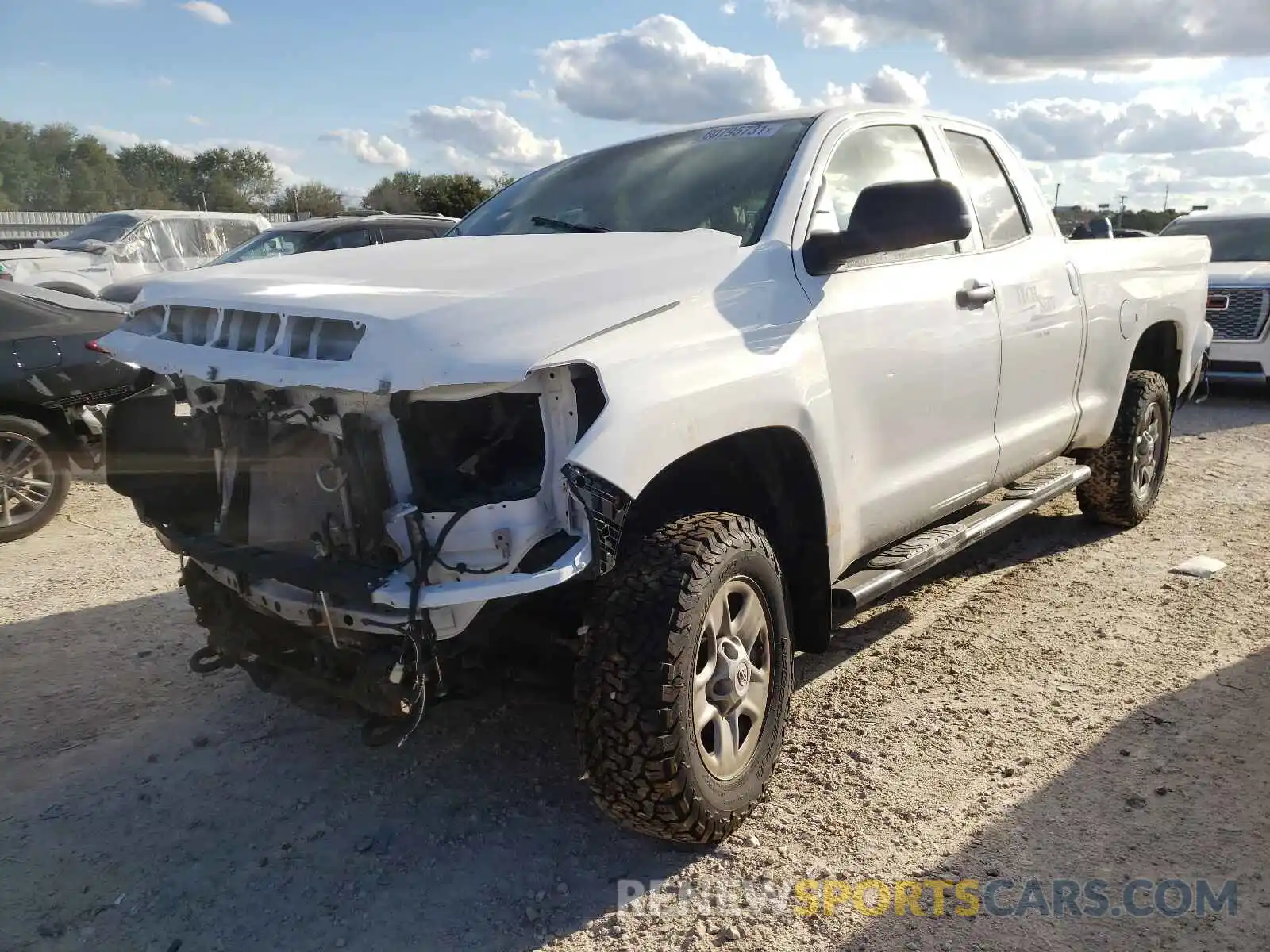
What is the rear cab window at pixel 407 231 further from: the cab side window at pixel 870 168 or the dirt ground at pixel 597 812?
the cab side window at pixel 870 168

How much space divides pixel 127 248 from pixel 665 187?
11.4m

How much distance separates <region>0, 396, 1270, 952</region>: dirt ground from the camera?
269cm

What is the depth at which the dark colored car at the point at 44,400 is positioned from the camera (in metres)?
6.14

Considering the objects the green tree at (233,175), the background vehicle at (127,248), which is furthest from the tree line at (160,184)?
the background vehicle at (127,248)

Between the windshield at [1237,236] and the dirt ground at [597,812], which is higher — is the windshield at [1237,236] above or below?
above

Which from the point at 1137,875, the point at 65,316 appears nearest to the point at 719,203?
the point at 1137,875

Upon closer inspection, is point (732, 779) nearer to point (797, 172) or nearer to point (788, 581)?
point (788, 581)

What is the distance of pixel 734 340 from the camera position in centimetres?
297

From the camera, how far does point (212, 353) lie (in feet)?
9.27

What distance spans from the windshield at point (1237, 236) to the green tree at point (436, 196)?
2360cm

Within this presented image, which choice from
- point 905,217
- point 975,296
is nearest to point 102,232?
point 975,296

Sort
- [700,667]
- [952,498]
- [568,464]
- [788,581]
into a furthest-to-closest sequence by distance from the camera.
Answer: [952,498] → [788,581] → [700,667] → [568,464]

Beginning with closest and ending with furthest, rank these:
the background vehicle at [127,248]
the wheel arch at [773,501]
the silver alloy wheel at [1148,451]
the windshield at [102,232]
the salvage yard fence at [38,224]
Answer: the wheel arch at [773,501]
the silver alloy wheel at [1148,451]
the background vehicle at [127,248]
the windshield at [102,232]
the salvage yard fence at [38,224]

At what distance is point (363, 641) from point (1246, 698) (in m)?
3.21
